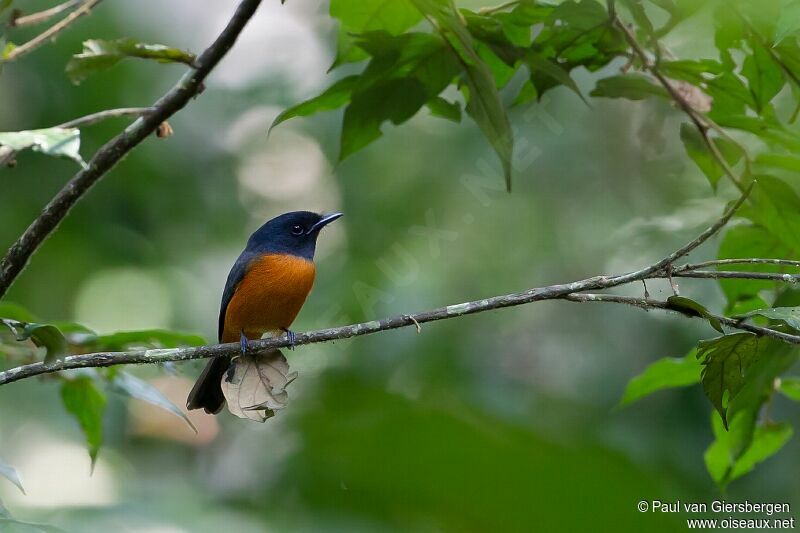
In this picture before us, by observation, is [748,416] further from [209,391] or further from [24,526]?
[209,391]

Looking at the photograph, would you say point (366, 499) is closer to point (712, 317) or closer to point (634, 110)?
point (712, 317)

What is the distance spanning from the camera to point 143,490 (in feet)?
15.2

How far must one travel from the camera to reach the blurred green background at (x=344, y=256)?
207 inches

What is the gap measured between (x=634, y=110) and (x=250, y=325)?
12.1 feet

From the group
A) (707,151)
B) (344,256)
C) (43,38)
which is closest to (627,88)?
(707,151)

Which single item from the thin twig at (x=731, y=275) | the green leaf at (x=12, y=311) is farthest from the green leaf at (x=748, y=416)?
the green leaf at (x=12, y=311)

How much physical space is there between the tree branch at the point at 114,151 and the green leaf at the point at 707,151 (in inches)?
Answer: 53.4

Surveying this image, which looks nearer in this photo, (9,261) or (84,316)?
(9,261)

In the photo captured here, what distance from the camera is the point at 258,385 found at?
2.27 m

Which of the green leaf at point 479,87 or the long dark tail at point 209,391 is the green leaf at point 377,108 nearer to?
the green leaf at point 479,87

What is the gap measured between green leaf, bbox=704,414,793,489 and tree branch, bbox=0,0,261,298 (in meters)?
1.86

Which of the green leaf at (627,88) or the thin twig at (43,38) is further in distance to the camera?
the green leaf at (627,88)

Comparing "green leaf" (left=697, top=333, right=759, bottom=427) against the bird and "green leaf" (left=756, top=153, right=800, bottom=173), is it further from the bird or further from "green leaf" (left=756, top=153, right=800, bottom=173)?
the bird

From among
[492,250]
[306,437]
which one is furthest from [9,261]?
[492,250]
